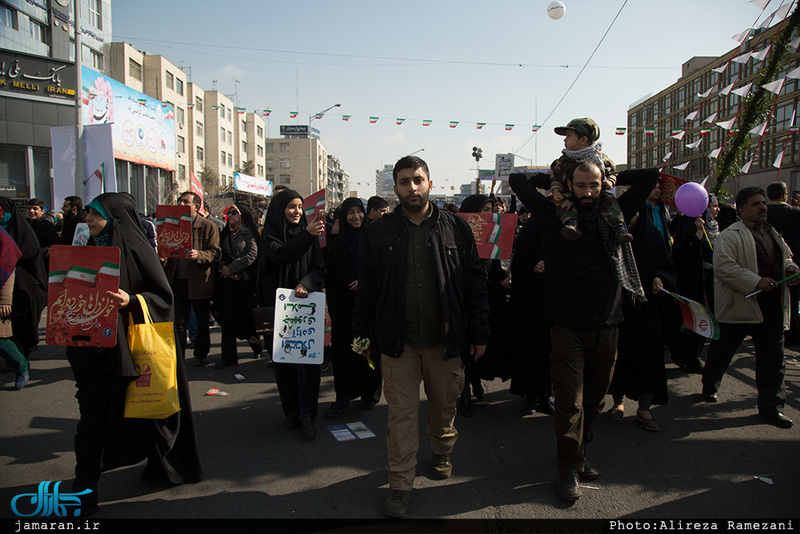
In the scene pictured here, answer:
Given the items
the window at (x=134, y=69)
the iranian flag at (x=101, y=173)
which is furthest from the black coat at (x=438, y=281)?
the window at (x=134, y=69)

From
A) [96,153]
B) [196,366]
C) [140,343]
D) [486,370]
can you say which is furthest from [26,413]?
[96,153]

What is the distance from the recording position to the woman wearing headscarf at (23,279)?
5.74 metres

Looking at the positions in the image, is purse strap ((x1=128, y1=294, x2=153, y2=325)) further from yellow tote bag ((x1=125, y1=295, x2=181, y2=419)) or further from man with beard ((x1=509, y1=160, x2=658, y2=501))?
A: man with beard ((x1=509, y1=160, x2=658, y2=501))

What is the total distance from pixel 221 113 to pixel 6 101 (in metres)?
41.9

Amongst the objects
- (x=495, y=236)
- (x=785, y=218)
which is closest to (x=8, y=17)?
(x=495, y=236)

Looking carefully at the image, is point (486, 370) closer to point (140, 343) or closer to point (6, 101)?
point (140, 343)

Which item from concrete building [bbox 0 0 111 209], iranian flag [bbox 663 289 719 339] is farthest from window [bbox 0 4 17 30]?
iranian flag [bbox 663 289 719 339]

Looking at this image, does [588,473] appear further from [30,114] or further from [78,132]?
[30,114]

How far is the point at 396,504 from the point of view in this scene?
9.72 feet

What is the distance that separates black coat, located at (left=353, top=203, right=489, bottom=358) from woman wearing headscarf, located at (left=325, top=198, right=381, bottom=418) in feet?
4.87

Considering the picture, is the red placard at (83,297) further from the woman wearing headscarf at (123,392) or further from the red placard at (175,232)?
the red placard at (175,232)

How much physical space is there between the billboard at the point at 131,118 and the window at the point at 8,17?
7.50 m

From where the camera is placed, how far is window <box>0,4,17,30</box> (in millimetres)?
26047

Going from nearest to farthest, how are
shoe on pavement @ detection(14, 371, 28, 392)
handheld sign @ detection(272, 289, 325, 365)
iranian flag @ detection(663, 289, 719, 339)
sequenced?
iranian flag @ detection(663, 289, 719, 339), handheld sign @ detection(272, 289, 325, 365), shoe on pavement @ detection(14, 371, 28, 392)
